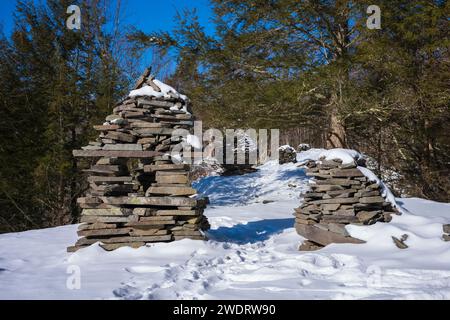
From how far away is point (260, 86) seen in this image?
9.54 meters

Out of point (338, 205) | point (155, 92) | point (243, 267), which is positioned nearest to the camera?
point (243, 267)

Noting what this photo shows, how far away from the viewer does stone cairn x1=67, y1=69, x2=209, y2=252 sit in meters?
5.71

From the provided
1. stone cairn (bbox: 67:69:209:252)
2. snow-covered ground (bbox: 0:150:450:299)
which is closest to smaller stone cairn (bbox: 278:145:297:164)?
snow-covered ground (bbox: 0:150:450:299)

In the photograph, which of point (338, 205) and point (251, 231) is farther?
point (251, 231)

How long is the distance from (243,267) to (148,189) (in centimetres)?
228

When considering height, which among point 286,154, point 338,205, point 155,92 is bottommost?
point 338,205

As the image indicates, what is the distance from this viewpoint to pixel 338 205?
610 cm

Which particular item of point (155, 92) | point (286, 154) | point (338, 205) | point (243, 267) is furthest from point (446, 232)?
point (286, 154)

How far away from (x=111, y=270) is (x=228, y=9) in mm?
7939

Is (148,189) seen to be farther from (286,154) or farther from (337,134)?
(286,154)

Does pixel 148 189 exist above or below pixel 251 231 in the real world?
above

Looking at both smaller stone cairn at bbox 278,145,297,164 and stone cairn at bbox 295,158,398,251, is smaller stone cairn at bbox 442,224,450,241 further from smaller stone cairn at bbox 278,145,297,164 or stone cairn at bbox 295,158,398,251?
smaller stone cairn at bbox 278,145,297,164

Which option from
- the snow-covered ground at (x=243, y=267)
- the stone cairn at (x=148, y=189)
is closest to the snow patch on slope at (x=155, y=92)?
the stone cairn at (x=148, y=189)

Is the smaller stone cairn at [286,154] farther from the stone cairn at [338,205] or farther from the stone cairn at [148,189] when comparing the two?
the stone cairn at [148,189]
